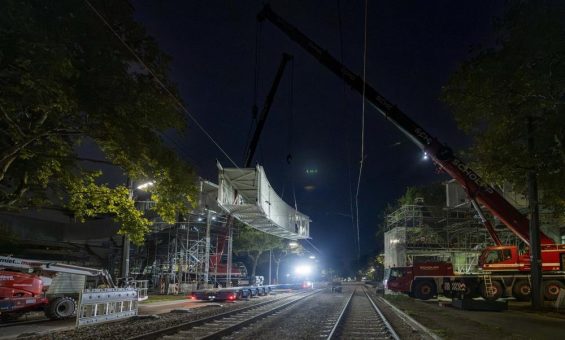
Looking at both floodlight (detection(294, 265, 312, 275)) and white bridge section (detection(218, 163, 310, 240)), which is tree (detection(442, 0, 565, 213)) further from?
floodlight (detection(294, 265, 312, 275))

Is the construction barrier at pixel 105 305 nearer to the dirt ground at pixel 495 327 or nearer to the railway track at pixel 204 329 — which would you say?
the railway track at pixel 204 329

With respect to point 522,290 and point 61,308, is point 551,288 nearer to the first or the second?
point 522,290

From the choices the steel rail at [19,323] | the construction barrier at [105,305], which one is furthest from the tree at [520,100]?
the steel rail at [19,323]

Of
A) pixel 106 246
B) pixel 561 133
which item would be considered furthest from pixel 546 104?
pixel 106 246

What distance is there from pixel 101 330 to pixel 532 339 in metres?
12.0

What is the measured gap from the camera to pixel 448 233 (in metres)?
45.2

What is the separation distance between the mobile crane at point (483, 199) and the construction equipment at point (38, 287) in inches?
669

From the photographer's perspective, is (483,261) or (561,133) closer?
(561,133)

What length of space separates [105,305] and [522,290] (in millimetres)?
23793

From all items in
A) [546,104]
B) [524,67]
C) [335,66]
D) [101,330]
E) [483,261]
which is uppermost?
[335,66]

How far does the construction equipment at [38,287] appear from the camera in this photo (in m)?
16.5

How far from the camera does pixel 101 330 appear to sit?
1385 cm

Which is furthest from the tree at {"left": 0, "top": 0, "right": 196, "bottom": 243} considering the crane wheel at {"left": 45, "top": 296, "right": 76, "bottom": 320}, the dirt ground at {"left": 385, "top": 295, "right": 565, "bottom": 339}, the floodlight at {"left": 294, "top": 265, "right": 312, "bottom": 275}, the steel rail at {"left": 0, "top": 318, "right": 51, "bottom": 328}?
the floodlight at {"left": 294, "top": 265, "right": 312, "bottom": 275}

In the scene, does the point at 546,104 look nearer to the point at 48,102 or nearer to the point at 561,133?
the point at 561,133
